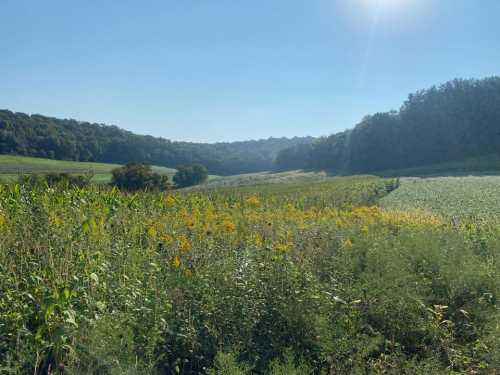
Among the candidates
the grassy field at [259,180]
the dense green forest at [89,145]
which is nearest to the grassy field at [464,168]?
the grassy field at [259,180]

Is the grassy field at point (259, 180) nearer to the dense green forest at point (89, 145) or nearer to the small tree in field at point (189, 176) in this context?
the small tree in field at point (189, 176)

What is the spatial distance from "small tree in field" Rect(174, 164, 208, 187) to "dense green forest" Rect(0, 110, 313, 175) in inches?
454

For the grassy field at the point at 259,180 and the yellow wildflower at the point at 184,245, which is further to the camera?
the grassy field at the point at 259,180

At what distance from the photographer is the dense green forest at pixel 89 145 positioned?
4353cm

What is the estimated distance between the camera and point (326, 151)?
73438 millimetres

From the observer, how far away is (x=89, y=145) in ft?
171

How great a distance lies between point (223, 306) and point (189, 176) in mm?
46976

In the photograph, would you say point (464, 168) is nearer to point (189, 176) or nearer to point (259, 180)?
point (259, 180)

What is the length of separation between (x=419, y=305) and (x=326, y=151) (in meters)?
71.4

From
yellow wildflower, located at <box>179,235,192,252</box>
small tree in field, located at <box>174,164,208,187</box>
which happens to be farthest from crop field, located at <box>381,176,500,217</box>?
small tree in field, located at <box>174,164,208,187</box>

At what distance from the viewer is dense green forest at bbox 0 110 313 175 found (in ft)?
143

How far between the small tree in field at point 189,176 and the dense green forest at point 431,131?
82.0 ft

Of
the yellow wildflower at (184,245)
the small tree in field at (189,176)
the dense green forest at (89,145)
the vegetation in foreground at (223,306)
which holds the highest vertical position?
the dense green forest at (89,145)

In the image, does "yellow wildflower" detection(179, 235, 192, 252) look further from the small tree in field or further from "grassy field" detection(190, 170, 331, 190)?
the small tree in field
